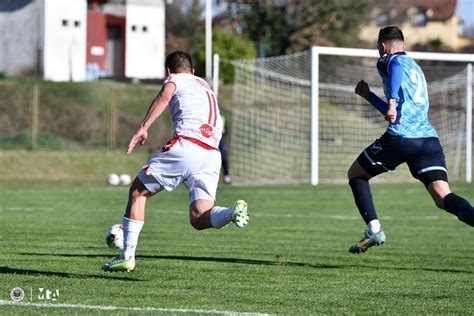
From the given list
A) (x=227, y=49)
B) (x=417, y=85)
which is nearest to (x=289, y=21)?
(x=227, y=49)

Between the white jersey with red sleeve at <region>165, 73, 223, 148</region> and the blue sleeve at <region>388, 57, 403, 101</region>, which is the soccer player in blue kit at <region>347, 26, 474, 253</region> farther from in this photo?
the white jersey with red sleeve at <region>165, 73, 223, 148</region>

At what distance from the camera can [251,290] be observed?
837 centimetres

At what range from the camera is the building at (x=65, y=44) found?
1906 inches

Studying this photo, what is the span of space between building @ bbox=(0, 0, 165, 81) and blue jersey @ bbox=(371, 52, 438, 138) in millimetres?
39429

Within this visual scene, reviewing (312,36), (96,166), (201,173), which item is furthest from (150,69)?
(201,173)

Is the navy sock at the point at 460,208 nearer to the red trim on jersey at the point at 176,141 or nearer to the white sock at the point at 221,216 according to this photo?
the white sock at the point at 221,216

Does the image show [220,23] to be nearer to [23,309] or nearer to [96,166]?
[96,166]

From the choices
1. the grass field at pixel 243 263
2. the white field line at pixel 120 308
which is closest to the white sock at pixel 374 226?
the grass field at pixel 243 263

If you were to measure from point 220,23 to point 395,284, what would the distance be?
2277 inches

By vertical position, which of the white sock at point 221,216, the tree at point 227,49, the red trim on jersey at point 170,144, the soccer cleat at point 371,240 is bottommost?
the soccer cleat at point 371,240

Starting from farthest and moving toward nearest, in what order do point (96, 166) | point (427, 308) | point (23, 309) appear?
point (96, 166)
point (427, 308)
point (23, 309)

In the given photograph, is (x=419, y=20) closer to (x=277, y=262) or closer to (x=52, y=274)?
(x=277, y=262)

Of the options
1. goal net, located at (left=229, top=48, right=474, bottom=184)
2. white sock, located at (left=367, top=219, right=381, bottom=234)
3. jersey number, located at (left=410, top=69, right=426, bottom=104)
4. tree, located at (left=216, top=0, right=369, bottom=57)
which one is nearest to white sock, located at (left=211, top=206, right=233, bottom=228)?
white sock, located at (left=367, top=219, right=381, bottom=234)

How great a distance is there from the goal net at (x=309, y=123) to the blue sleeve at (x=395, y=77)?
57.1ft
